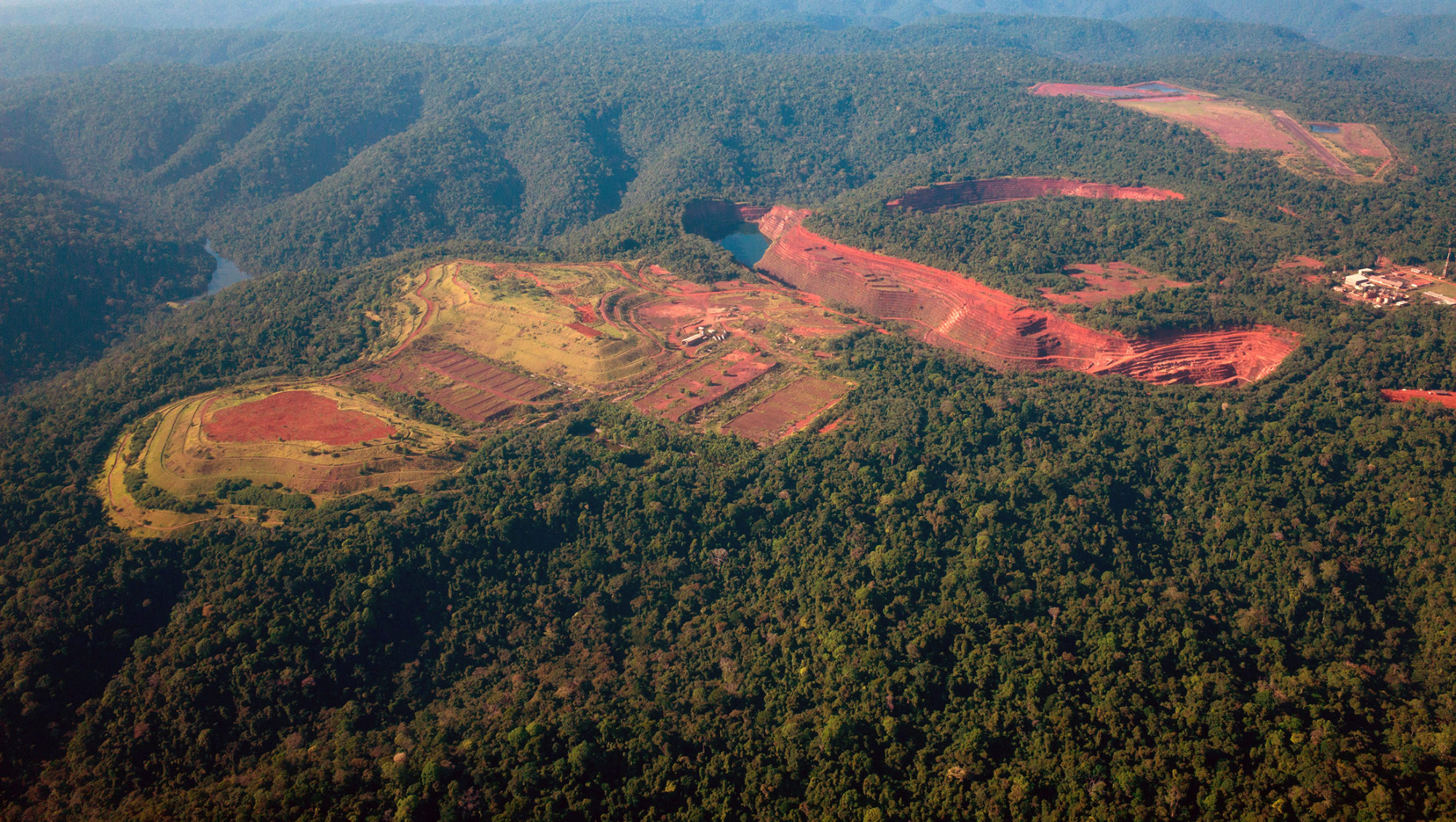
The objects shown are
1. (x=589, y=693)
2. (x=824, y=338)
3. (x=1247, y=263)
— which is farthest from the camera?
(x=1247, y=263)

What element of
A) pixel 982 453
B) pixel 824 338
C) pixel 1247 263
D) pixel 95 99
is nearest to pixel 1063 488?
pixel 982 453

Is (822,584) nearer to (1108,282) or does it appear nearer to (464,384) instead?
(464,384)

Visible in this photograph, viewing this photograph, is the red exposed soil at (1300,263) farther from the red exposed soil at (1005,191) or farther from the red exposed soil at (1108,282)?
the red exposed soil at (1005,191)

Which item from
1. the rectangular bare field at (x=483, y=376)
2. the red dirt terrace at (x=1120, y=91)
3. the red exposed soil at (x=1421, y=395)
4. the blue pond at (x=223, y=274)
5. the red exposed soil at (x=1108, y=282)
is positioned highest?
the red dirt terrace at (x=1120, y=91)

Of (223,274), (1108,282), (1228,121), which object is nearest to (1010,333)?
(1108,282)

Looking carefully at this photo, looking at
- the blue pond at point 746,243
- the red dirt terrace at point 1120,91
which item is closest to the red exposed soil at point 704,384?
the blue pond at point 746,243

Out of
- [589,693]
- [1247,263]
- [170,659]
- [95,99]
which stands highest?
[95,99]

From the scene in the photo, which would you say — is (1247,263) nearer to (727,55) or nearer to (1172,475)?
(1172,475)
